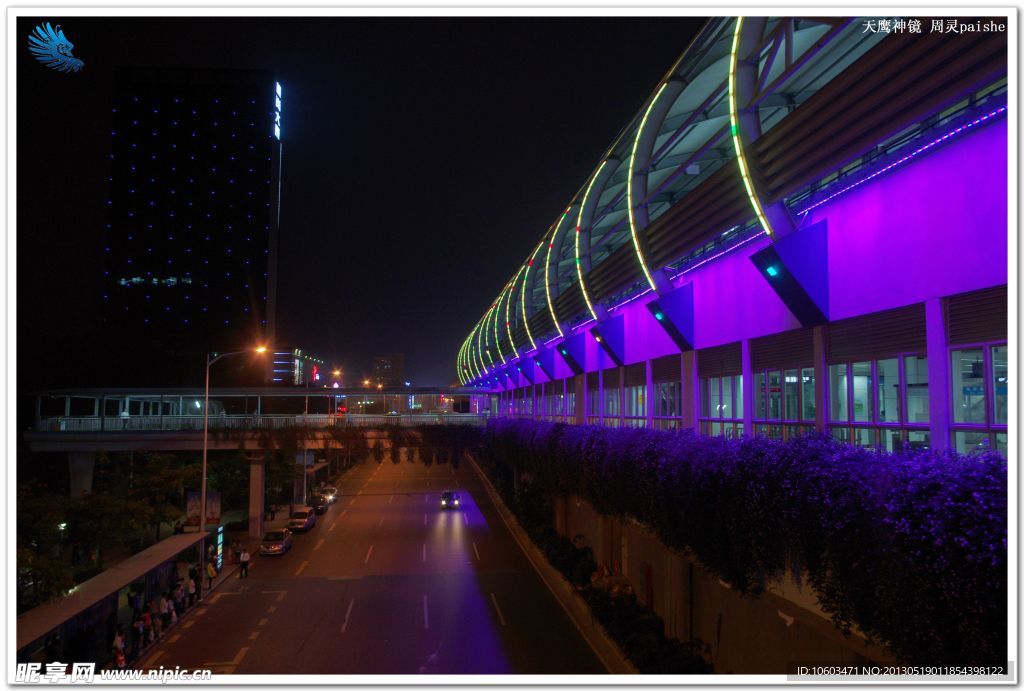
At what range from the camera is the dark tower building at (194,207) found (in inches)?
4707

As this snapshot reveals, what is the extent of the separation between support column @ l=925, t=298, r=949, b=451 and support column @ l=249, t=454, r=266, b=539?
1413 inches

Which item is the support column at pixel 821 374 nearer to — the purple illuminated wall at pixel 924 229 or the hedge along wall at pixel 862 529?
the purple illuminated wall at pixel 924 229

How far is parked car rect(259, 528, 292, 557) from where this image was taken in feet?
108

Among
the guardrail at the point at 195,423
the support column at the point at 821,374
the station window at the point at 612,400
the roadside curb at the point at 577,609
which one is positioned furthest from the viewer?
the guardrail at the point at 195,423

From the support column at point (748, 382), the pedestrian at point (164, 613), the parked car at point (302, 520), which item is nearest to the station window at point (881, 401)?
the support column at point (748, 382)

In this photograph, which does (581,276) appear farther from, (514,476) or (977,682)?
(514,476)

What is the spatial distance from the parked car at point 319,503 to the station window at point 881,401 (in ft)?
125

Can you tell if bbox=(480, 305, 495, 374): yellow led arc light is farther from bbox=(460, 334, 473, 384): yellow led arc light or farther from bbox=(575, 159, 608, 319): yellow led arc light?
bbox=(575, 159, 608, 319): yellow led arc light

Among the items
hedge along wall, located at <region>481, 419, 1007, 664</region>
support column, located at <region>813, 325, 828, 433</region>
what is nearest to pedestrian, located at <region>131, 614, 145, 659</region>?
hedge along wall, located at <region>481, 419, 1007, 664</region>

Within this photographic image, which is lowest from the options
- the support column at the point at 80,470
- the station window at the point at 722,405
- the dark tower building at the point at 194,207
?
the support column at the point at 80,470

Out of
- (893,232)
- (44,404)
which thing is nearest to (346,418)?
(44,404)

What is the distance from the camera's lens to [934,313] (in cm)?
1066

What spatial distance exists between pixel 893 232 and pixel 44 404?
5311 cm

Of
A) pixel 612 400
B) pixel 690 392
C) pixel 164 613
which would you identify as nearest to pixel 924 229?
pixel 690 392
